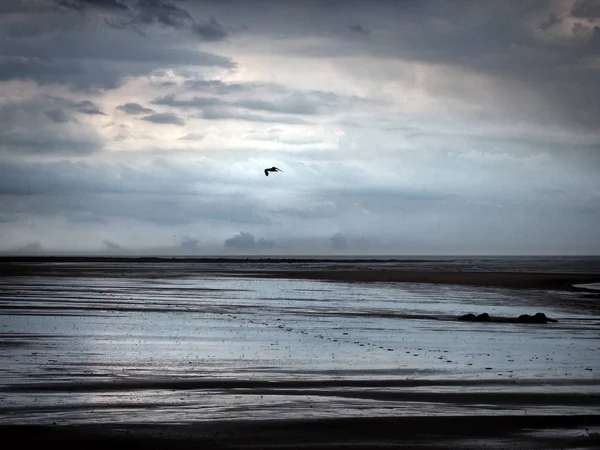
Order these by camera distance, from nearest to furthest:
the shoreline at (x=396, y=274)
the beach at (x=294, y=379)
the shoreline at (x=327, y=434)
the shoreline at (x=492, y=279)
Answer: the shoreline at (x=327, y=434) < the beach at (x=294, y=379) < the shoreline at (x=492, y=279) < the shoreline at (x=396, y=274)

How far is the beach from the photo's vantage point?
13477 mm

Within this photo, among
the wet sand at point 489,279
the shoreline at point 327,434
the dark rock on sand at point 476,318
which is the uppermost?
the wet sand at point 489,279

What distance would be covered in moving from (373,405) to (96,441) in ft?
18.7

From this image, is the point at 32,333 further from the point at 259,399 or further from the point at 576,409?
the point at 576,409

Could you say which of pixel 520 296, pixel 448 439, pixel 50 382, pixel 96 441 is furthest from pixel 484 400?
pixel 520 296

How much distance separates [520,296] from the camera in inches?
2117

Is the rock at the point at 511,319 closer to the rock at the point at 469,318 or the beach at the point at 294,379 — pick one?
the rock at the point at 469,318

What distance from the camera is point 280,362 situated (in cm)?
2169

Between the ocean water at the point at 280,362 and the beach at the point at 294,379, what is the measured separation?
59mm

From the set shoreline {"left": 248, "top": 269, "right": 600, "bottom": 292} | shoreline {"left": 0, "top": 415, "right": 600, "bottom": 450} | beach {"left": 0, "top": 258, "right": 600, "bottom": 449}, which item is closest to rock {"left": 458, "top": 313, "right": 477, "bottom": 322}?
beach {"left": 0, "top": 258, "right": 600, "bottom": 449}

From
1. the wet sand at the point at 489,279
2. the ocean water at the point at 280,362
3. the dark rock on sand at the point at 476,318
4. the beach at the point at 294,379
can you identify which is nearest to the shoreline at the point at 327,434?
the beach at the point at 294,379

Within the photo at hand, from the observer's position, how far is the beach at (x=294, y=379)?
13.5 metres

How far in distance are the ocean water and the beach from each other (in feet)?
0.19

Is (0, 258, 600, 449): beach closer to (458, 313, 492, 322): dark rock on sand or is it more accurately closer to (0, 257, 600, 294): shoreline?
(458, 313, 492, 322): dark rock on sand
